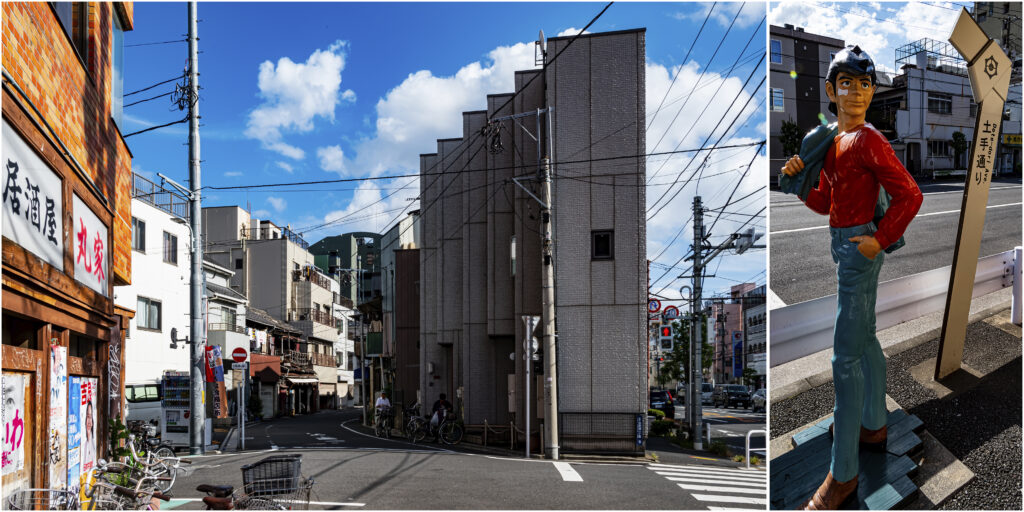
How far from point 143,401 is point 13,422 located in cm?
2607

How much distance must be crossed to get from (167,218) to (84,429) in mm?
27185

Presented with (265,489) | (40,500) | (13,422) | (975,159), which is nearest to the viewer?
(975,159)

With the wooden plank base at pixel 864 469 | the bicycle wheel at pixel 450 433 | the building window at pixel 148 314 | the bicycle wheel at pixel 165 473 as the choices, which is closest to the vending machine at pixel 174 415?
the bicycle wheel at pixel 450 433

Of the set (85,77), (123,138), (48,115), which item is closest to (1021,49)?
(48,115)

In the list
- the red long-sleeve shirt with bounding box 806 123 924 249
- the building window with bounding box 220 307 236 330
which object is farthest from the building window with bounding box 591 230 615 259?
the building window with bounding box 220 307 236 330

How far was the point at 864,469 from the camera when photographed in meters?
4.64

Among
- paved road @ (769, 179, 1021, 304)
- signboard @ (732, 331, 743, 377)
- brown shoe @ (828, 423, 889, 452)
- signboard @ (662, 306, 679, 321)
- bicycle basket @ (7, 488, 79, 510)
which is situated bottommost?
signboard @ (732, 331, 743, 377)

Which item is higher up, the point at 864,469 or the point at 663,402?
the point at 864,469

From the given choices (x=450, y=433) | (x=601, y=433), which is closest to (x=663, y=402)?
(x=450, y=433)

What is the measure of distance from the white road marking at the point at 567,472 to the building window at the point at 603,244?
17.2ft

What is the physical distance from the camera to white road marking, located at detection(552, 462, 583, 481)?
13.9 m

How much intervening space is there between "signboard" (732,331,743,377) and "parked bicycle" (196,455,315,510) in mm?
43987

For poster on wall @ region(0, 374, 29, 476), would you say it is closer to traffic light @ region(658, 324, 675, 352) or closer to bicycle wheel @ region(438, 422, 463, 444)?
bicycle wheel @ region(438, 422, 463, 444)

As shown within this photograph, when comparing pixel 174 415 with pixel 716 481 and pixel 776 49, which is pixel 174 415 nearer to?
pixel 716 481
